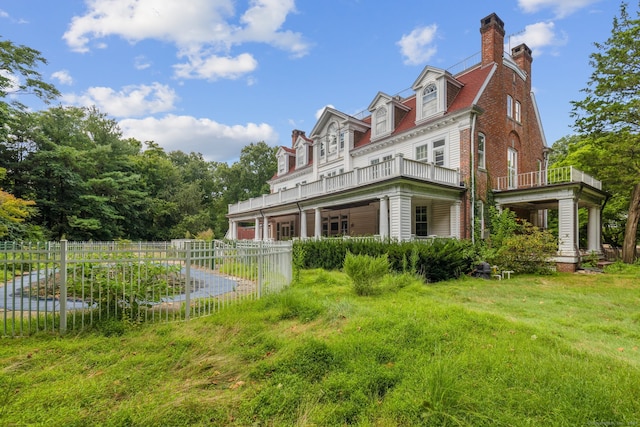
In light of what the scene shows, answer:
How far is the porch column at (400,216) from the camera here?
1267 cm

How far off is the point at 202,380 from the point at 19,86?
22341mm

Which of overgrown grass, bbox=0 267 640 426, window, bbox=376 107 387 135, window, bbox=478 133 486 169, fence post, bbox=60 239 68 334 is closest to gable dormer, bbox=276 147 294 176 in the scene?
window, bbox=376 107 387 135

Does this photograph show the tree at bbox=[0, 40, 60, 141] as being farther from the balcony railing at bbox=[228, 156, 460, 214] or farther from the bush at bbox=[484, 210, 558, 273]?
the bush at bbox=[484, 210, 558, 273]

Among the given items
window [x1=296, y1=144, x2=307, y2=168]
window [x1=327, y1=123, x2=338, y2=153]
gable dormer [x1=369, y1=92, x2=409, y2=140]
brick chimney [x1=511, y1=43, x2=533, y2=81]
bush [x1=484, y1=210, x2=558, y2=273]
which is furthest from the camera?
window [x1=296, y1=144, x2=307, y2=168]

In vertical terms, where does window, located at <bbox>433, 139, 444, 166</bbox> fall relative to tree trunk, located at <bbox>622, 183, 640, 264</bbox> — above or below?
above

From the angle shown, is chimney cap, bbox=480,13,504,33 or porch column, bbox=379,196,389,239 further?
chimney cap, bbox=480,13,504,33

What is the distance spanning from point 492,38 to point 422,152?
6878 mm

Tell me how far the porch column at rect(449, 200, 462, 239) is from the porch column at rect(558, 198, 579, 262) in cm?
416

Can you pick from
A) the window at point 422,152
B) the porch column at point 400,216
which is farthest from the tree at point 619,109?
the porch column at point 400,216

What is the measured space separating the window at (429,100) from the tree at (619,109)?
735 cm

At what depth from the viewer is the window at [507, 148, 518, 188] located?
16642 mm

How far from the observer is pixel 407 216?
1293 cm

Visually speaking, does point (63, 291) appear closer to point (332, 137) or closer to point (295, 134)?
point (332, 137)

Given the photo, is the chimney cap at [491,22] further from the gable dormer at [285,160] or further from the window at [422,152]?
the gable dormer at [285,160]
